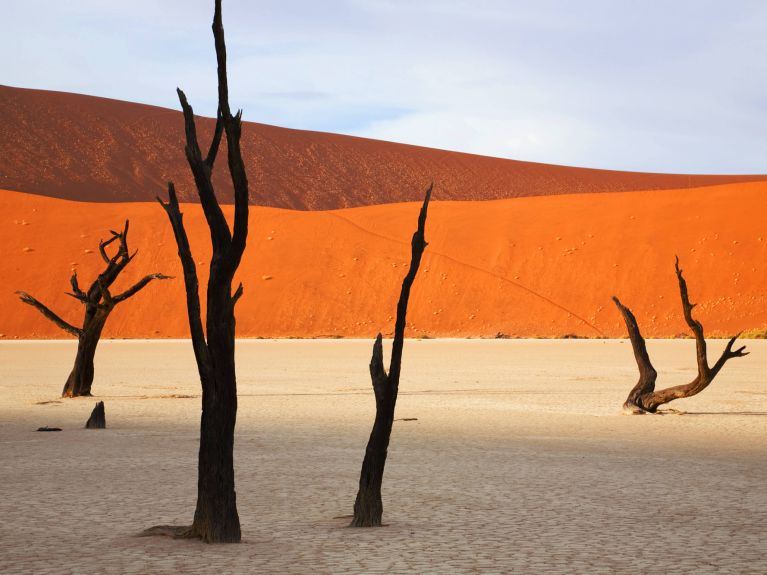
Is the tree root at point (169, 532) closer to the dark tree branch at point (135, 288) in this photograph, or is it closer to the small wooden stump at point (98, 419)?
the small wooden stump at point (98, 419)

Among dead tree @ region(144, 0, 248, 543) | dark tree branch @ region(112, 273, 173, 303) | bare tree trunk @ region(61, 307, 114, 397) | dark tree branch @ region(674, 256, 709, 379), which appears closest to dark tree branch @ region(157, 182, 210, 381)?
dead tree @ region(144, 0, 248, 543)

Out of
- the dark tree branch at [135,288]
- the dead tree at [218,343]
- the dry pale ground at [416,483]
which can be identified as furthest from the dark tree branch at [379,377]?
the dark tree branch at [135,288]

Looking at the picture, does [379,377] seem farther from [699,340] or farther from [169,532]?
[699,340]

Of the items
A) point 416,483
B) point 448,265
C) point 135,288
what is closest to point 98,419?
point 416,483

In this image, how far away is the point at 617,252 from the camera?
61156 mm

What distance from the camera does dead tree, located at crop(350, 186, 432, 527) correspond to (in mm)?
7484

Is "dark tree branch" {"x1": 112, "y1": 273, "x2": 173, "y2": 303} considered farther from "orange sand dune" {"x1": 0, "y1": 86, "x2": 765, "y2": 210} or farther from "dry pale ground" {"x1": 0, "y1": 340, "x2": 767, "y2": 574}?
"orange sand dune" {"x1": 0, "y1": 86, "x2": 765, "y2": 210}

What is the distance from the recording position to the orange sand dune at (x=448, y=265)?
178 ft

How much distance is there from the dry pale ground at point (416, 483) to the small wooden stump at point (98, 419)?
0.98 ft

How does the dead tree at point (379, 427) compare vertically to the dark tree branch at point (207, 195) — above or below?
below

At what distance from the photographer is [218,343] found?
6996 millimetres

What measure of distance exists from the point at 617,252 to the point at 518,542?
2191 inches

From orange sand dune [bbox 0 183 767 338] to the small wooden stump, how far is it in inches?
1486

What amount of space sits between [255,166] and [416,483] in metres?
91.8
